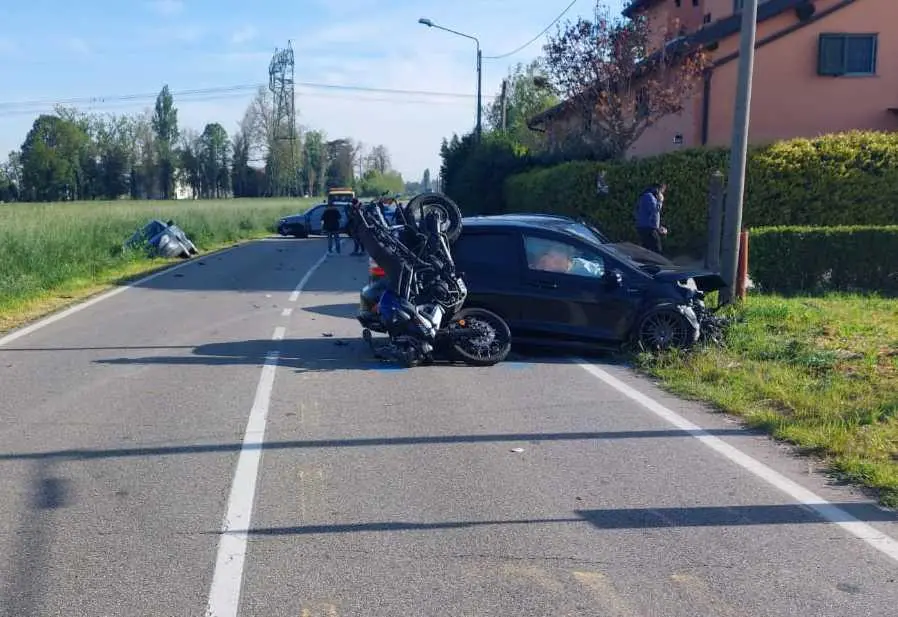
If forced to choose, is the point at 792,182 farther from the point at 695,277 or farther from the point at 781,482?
the point at 781,482

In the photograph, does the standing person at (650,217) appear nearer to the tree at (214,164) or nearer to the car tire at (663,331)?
the car tire at (663,331)

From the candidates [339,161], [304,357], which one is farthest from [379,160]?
[304,357]

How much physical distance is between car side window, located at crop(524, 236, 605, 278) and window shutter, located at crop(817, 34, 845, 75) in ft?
57.9

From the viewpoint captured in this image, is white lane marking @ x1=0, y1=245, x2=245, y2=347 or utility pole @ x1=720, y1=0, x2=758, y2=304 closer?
utility pole @ x1=720, y1=0, x2=758, y2=304

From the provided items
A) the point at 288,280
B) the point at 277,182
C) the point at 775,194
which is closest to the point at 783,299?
the point at 775,194

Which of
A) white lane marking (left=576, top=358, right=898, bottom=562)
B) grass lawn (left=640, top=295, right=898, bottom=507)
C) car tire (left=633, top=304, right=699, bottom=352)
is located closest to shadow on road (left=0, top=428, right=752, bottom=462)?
white lane marking (left=576, top=358, right=898, bottom=562)

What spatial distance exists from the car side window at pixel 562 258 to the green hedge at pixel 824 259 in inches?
224

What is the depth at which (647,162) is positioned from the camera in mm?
22875

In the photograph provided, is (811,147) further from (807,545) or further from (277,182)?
(277,182)

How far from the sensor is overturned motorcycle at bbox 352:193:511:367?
10578 millimetres

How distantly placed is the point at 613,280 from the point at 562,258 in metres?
0.65

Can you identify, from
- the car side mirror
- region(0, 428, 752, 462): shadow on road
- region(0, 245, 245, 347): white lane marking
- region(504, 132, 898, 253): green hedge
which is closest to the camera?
region(0, 428, 752, 462): shadow on road

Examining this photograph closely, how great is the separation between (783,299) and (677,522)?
974 centimetres

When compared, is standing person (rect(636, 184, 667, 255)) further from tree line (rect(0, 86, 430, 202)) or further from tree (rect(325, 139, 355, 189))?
tree (rect(325, 139, 355, 189))
